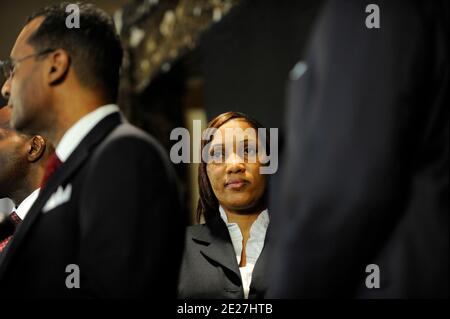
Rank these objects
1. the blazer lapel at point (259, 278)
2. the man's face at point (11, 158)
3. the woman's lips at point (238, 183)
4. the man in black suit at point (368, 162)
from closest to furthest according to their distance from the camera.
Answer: the man in black suit at point (368, 162) → the blazer lapel at point (259, 278) → the woman's lips at point (238, 183) → the man's face at point (11, 158)

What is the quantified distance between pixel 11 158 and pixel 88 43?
39.3 inches

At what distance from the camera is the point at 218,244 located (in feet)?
7.22

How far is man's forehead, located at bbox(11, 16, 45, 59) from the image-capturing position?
1.53m

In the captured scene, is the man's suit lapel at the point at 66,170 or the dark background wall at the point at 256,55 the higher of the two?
the dark background wall at the point at 256,55

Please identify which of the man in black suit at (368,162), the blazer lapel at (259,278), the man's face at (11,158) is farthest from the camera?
the man's face at (11,158)

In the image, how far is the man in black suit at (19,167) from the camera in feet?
7.79

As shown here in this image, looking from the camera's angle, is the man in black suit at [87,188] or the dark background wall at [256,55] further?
the dark background wall at [256,55]

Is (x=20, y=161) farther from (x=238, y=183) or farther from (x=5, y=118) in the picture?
(x=238, y=183)

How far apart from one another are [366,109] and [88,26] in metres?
0.69

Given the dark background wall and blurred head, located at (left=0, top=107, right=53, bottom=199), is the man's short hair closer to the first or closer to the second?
blurred head, located at (left=0, top=107, right=53, bottom=199)

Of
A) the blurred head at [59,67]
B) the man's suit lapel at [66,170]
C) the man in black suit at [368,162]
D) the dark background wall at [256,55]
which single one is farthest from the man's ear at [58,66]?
the dark background wall at [256,55]

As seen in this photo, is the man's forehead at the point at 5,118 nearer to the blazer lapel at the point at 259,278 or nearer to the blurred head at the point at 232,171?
the blurred head at the point at 232,171

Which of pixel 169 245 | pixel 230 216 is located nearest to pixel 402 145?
pixel 169 245

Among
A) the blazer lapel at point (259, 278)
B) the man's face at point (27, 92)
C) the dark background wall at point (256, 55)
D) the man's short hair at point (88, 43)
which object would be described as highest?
the dark background wall at point (256, 55)
